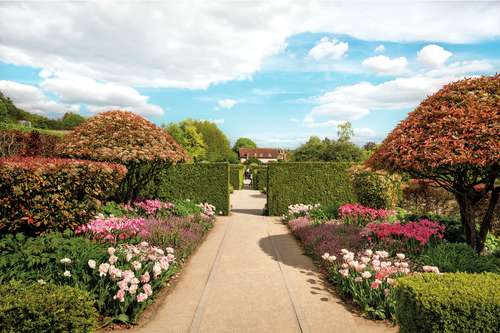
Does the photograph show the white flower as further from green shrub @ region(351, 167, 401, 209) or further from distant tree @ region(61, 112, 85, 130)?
distant tree @ region(61, 112, 85, 130)

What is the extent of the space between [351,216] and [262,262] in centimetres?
437

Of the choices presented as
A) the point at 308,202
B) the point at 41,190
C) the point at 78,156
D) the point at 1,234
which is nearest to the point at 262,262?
the point at 41,190

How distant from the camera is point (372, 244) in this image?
777 cm

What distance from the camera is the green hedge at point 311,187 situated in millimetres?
15625

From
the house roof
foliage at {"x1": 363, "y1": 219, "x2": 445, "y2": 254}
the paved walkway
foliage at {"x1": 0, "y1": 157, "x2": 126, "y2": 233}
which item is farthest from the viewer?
the house roof

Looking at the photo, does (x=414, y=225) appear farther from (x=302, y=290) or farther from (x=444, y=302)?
(x=444, y=302)

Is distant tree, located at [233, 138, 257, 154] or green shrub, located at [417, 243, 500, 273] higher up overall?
distant tree, located at [233, 138, 257, 154]

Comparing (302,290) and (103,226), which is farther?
(103,226)

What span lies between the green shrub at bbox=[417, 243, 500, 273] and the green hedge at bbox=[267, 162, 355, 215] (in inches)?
343

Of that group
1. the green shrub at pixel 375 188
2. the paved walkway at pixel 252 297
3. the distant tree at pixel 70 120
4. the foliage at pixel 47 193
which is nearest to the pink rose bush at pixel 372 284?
the paved walkway at pixel 252 297

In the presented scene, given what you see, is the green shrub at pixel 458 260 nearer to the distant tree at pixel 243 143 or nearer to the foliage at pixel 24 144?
the foliage at pixel 24 144

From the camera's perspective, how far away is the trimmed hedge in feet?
49.8

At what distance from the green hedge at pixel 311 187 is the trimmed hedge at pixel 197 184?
2170mm

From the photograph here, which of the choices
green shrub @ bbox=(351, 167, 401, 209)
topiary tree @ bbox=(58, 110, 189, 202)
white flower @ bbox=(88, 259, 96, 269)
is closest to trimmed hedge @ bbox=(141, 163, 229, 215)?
topiary tree @ bbox=(58, 110, 189, 202)
